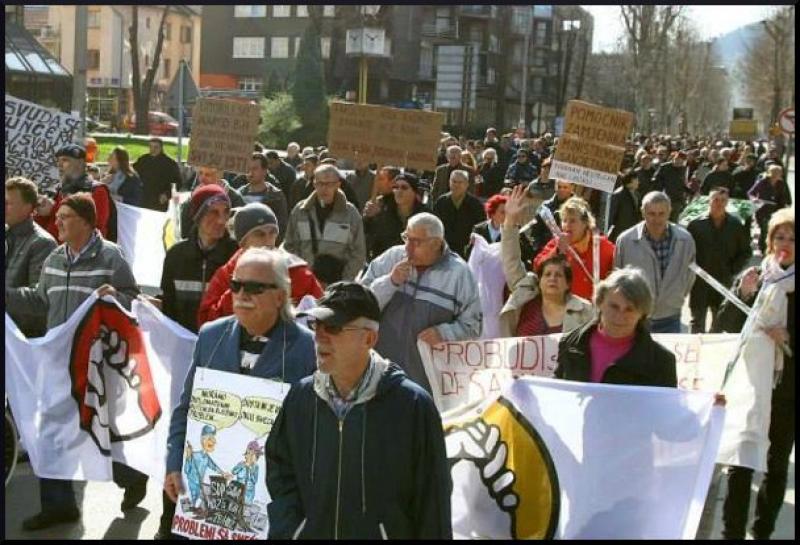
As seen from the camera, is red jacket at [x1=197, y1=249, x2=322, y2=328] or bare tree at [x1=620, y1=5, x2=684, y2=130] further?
bare tree at [x1=620, y1=5, x2=684, y2=130]

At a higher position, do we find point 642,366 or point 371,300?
point 371,300

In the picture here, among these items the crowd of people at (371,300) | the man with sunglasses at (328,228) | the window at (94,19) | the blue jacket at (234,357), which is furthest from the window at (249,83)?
the blue jacket at (234,357)

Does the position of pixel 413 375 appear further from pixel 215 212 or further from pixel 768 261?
pixel 768 261

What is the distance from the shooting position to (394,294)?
259 inches

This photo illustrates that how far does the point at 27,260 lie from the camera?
7.02 meters

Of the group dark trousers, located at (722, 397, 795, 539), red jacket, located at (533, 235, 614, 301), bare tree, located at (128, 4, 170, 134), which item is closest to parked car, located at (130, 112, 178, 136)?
bare tree, located at (128, 4, 170, 134)

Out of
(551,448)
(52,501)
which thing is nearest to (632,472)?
(551,448)

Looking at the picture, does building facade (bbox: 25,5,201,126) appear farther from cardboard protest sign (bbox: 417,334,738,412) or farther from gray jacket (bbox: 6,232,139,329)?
cardboard protest sign (bbox: 417,334,738,412)

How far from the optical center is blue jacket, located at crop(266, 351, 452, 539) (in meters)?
3.71

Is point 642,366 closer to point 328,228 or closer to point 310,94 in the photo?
point 328,228

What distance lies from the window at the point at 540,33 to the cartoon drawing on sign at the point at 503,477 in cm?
9607

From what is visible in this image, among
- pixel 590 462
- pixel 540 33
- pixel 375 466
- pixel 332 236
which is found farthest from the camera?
pixel 540 33

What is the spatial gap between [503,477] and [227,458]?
113cm

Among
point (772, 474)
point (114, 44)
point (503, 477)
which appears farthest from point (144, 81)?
point (503, 477)
